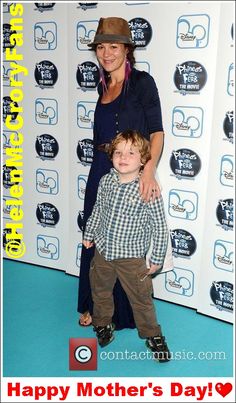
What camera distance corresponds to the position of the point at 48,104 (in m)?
3.83

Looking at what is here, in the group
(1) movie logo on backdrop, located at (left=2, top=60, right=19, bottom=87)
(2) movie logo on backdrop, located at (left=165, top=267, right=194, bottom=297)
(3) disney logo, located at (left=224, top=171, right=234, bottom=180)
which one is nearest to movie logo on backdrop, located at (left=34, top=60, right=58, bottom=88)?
(1) movie logo on backdrop, located at (left=2, top=60, right=19, bottom=87)

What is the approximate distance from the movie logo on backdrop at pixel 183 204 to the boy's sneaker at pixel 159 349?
934 mm

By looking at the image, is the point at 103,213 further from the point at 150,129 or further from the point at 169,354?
the point at 169,354

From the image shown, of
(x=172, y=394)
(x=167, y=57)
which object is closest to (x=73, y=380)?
(x=172, y=394)

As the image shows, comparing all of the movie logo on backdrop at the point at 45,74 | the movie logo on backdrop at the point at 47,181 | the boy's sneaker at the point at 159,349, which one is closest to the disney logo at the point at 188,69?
the movie logo on backdrop at the point at 45,74

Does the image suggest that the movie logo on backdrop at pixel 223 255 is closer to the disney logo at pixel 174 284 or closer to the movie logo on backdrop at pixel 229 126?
the disney logo at pixel 174 284

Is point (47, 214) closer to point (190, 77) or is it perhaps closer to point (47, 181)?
point (47, 181)

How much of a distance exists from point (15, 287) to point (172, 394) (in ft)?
5.55

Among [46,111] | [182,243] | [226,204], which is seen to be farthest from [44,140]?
[226,204]

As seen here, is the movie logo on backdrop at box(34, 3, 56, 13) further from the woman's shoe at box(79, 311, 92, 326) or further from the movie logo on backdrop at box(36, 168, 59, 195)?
the woman's shoe at box(79, 311, 92, 326)

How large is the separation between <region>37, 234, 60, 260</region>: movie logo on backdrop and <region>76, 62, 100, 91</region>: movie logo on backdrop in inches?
54.0

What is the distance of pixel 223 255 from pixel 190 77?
4.08 feet

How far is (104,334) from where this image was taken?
2.98m

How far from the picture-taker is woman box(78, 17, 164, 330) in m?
2.66
